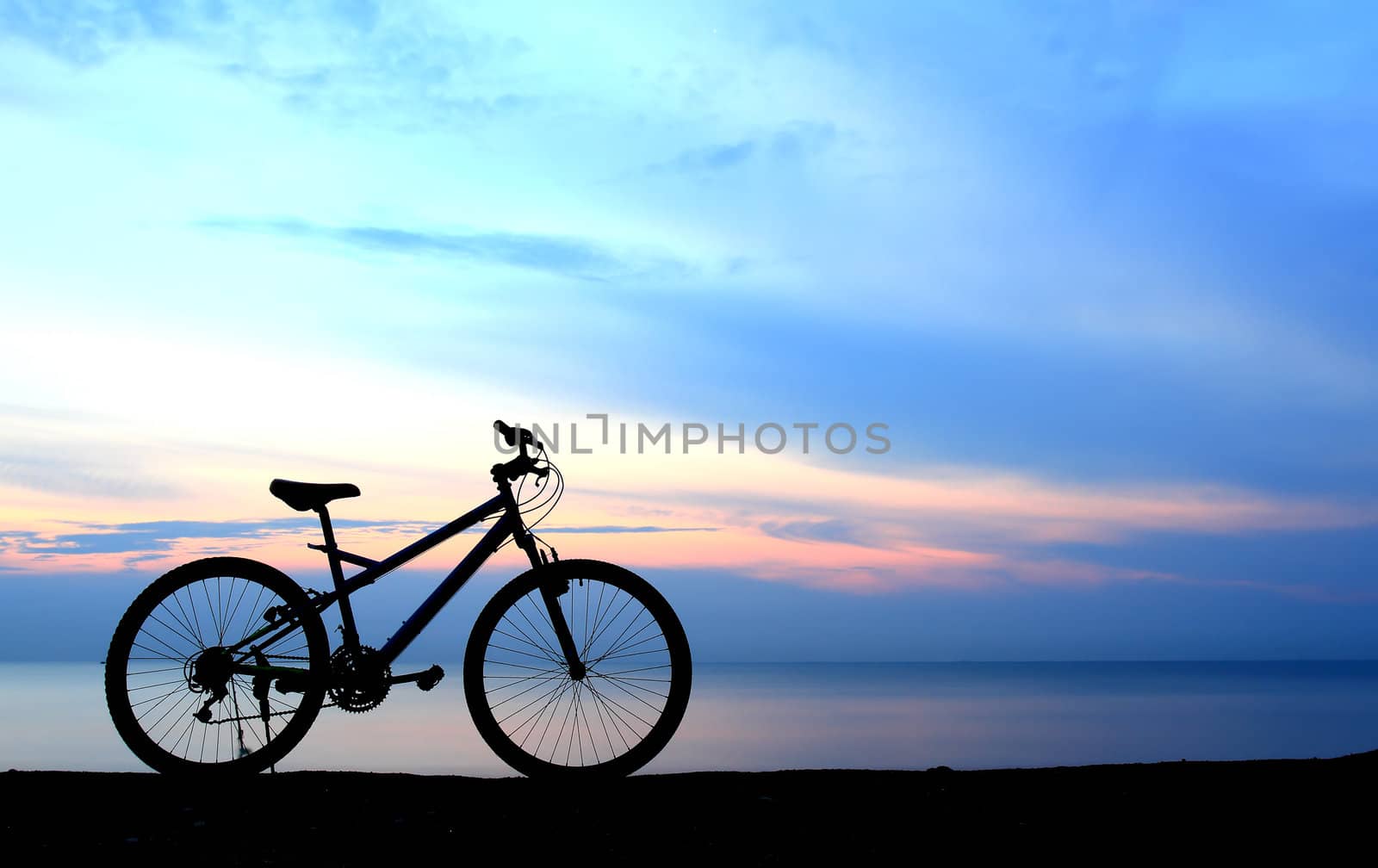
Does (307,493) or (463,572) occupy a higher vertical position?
(307,493)

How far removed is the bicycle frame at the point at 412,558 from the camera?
5.75m

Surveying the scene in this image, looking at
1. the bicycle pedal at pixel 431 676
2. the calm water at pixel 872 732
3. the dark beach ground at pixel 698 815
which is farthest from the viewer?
the calm water at pixel 872 732

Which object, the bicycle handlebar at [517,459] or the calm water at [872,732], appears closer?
the bicycle handlebar at [517,459]

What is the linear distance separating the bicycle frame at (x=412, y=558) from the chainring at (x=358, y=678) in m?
0.06

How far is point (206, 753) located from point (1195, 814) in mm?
5257

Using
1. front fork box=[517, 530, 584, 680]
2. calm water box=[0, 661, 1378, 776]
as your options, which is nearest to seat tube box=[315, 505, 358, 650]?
front fork box=[517, 530, 584, 680]

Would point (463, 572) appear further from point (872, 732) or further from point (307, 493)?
point (872, 732)

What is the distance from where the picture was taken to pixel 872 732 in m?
88.4

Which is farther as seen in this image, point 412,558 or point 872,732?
point 872,732

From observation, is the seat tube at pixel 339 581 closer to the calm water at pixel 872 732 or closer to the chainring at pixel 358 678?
the chainring at pixel 358 678

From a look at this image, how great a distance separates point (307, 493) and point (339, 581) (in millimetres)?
540

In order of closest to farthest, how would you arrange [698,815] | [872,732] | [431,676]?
[698,815] → [431,676] → [872,732]

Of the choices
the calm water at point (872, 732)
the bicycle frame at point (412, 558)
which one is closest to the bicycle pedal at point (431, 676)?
the bicycle frame at point (412, 558)

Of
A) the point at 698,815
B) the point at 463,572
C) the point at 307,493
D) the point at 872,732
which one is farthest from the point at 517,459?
the point at 872,732
